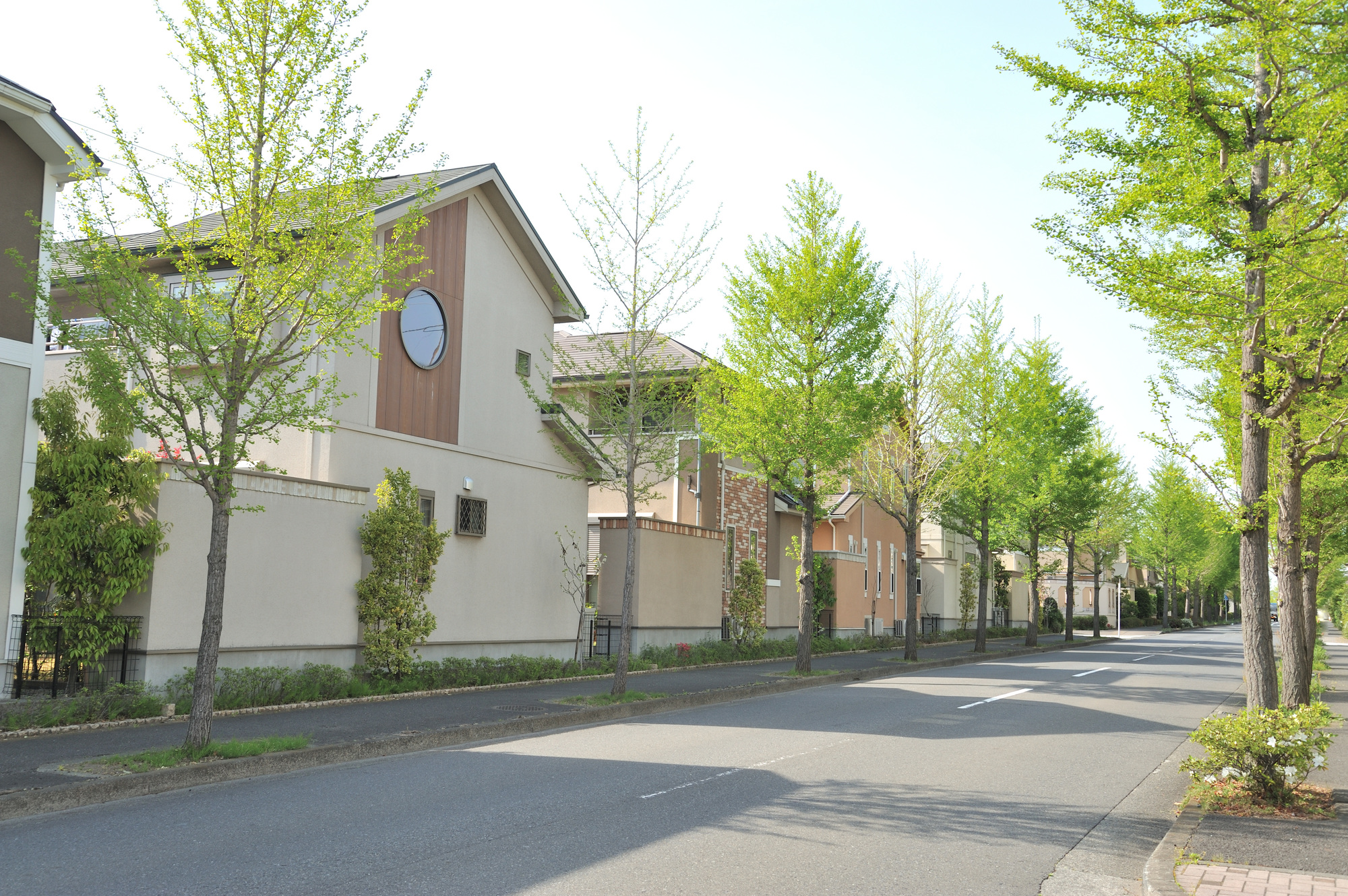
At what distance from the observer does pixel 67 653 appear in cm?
1262

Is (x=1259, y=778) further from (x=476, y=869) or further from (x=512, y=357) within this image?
(x=512, y=357)

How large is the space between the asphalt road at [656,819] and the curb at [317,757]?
0.19 m

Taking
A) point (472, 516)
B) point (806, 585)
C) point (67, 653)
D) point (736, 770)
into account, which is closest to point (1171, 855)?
point (736, 770)

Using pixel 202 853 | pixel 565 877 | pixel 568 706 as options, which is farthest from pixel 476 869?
pixel 568 706

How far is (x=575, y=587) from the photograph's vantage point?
72.5ft

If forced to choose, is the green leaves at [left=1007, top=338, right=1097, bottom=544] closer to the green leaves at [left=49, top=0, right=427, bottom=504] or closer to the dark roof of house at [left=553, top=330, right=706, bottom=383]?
the dark roof of house at [left=553, top=330, right=706, bottom=383]

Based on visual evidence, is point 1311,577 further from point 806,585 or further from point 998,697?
point 806,585

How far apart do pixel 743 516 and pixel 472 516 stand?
12.7m

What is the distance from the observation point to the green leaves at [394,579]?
16.3 m

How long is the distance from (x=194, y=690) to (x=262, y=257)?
14.4ft

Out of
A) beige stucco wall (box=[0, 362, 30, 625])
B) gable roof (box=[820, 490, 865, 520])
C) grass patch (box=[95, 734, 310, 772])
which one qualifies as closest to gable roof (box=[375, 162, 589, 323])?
beige stucco wall (box=[0, 362, 30, 625])

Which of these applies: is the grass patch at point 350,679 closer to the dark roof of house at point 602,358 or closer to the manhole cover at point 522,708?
the manhole cover at point 522,708

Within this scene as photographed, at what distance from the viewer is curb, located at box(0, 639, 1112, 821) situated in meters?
8.36

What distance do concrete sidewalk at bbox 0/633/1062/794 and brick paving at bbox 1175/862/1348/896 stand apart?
27.5 feet
